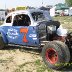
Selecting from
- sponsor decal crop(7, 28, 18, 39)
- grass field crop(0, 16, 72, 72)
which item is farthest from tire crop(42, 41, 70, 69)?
sponsor decal crop(7, 28, 18, 39)

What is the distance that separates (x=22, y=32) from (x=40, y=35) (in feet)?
3.14

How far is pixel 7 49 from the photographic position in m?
12.4

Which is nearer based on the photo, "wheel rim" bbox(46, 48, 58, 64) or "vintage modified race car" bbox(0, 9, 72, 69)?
"vintage modified race car" bbox(0, 9, 72, 69)

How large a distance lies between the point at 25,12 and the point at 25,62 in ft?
7.80

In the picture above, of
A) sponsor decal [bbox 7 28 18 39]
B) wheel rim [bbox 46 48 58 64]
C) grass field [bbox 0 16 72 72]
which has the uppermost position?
sponsor decal [bbox 7 28 18 39]

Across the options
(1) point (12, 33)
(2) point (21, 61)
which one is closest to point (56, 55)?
(2) point (21, 61)

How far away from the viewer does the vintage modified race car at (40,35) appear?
8.66 metres

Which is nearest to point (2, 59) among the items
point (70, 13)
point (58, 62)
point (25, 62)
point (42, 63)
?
point (25, 62)

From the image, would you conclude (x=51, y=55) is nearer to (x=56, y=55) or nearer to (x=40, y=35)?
(x=56, y=55)

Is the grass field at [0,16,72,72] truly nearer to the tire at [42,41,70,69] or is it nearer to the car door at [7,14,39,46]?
the tire at [42,41,70,69]

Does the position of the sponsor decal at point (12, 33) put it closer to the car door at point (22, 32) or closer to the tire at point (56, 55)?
the car door at point (22, 32)

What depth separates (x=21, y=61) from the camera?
32.5 ft

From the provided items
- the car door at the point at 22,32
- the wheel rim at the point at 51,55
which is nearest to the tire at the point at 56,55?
the wheel rim at the point at 51,55

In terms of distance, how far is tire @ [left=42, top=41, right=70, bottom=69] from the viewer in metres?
8.46
